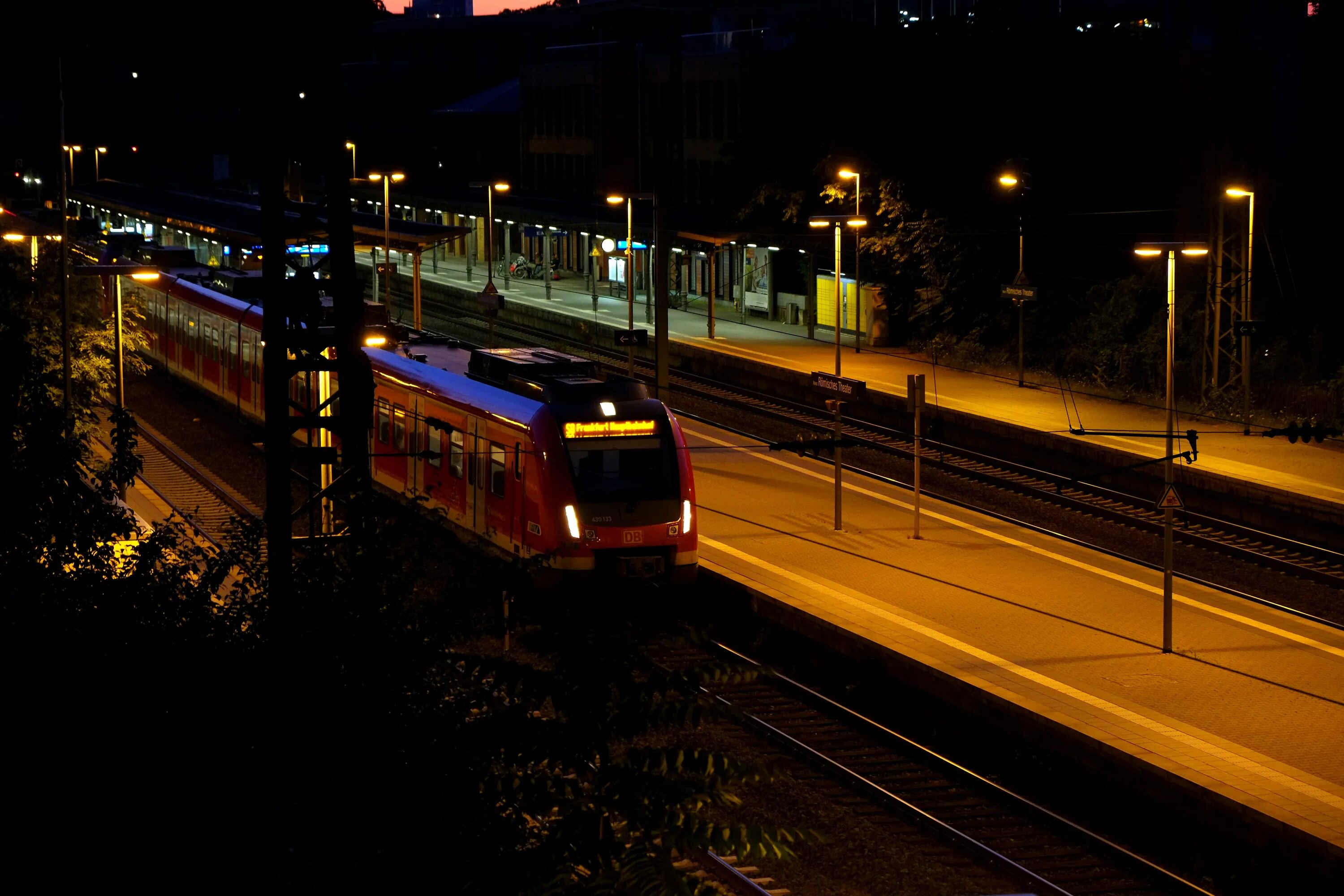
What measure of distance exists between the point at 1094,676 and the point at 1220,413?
15.5m

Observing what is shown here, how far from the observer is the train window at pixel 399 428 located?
21406 mm

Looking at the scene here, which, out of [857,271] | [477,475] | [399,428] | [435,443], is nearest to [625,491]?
[477,475]

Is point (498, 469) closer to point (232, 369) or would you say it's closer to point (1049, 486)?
point (1049, 486)

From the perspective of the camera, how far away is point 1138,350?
3181 cm

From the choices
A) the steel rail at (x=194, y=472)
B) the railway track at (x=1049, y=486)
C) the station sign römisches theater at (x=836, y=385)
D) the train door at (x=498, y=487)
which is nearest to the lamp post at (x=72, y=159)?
the steel rail at (x=194, y=472)

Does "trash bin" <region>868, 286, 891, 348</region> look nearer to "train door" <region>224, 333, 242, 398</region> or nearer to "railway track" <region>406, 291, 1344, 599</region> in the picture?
"railway track" <region>406, 291, 1344, 599</region>

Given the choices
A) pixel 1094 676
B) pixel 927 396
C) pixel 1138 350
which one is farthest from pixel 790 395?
pixel 1094 676

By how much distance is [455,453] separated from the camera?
64.3ft

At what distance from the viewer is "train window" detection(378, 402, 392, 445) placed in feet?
72.3

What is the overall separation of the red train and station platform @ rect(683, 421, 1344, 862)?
5.35 feet

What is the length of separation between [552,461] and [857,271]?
2068 cm

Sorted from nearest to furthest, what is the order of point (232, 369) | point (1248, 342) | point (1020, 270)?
point (1248, 342) < point (232, 369) < point (1020, 270)

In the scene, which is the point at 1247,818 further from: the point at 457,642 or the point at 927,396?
the point at 927,396

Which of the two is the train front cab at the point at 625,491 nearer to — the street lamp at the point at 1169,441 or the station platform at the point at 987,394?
the street lamp at the point at 1169,441
